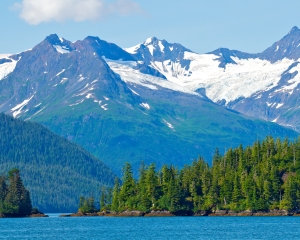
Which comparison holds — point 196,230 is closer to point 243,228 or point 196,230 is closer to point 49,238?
point 243,228

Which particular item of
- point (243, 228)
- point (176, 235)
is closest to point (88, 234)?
point (176, 235)

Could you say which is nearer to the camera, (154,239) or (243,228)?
(154,239)

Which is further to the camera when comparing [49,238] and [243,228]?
[243,228]

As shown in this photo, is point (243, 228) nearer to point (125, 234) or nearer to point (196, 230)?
point (196, 230)

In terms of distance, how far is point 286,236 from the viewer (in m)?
175

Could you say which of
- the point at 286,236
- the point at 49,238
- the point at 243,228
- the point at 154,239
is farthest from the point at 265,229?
the point at 49,238

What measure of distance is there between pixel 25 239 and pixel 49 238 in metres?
5.02

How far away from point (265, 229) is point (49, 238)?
4629 centimetres

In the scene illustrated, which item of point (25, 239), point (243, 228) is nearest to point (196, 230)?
point (243, 228)

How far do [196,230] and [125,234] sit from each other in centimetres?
1547

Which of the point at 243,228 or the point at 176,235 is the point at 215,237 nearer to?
the point at 176,235

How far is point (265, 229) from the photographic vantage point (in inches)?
7638

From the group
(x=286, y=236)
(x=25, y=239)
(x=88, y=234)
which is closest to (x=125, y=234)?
(x=88, y=234)

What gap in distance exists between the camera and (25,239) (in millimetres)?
177125
